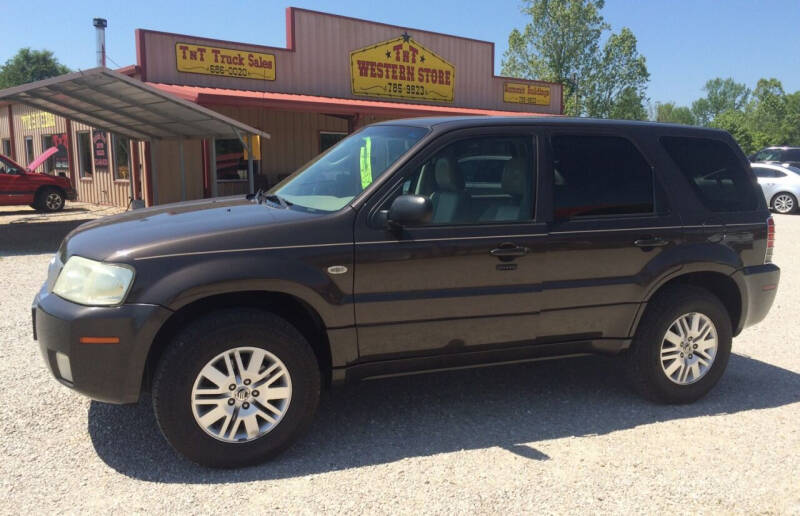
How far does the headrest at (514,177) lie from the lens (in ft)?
12.6

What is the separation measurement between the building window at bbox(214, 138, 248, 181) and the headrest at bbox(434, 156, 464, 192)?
14.3m

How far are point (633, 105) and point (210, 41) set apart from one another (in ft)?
134

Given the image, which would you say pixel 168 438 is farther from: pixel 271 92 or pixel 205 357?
pixel 271 92

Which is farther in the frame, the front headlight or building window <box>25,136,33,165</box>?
building window <box>25,136,33,165</box>

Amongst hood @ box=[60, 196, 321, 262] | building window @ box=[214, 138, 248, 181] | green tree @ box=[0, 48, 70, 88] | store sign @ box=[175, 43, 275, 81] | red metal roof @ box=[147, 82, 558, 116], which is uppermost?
green tree @ box=[0, 48, 70, 88]

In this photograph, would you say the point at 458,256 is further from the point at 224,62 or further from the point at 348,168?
the point at 224,62

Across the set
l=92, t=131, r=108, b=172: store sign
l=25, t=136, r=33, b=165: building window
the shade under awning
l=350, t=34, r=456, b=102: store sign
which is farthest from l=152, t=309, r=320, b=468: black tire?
l=25, t=136, r=33, b=165: building window

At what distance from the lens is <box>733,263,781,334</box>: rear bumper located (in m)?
4.34

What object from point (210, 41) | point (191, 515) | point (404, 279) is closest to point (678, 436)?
point (404, 279)

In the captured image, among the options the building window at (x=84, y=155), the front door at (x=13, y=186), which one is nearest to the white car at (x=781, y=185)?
the building window at (x=84, y=155)

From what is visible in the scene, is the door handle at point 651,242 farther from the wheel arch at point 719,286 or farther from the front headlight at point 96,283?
the front headlight at point 96,283

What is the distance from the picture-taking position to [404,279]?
3.44 metres

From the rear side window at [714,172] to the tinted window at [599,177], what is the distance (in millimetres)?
323

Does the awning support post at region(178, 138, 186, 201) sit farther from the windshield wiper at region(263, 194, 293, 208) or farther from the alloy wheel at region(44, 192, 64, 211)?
the windshield wiper at region(263, 194, 293, 208)
